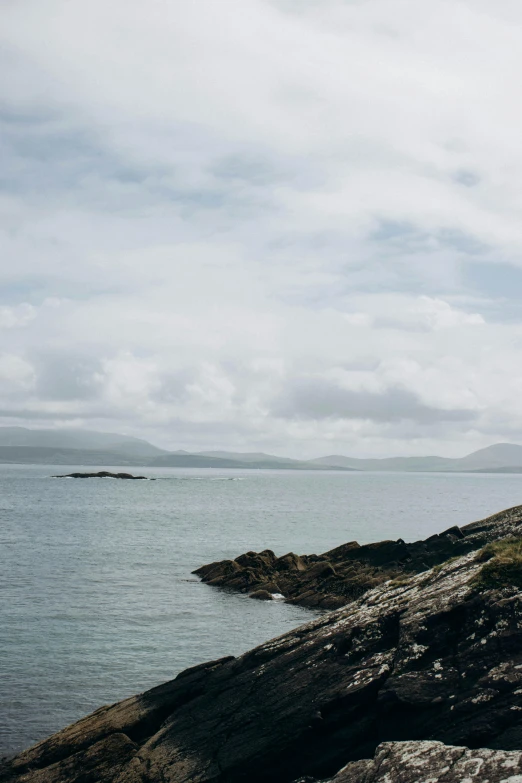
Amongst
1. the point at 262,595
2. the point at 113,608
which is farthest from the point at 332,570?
the point at 113,608

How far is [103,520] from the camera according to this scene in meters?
108

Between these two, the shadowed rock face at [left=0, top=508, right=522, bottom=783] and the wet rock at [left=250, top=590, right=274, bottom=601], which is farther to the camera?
the wet rock at [left=250, top=590, right=274, bottom=601]

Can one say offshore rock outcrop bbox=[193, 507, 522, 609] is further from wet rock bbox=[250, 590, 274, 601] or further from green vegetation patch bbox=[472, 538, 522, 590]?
green vegetation patch bbox=[472, 538, 522, 590]

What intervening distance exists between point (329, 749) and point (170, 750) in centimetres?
422

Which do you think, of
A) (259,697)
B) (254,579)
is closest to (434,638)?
(259,697)

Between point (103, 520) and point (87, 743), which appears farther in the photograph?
point (103, 520)

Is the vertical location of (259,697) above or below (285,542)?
above

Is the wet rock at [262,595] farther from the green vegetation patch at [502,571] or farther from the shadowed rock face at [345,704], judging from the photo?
the green vegetation patch at [502,571]

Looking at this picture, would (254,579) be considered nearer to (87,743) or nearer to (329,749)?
(87,743)

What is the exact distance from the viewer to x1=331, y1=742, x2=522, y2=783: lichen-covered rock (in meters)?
9.86

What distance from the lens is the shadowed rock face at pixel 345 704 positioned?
11.7 metres

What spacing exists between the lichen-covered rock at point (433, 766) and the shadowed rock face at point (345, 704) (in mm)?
32

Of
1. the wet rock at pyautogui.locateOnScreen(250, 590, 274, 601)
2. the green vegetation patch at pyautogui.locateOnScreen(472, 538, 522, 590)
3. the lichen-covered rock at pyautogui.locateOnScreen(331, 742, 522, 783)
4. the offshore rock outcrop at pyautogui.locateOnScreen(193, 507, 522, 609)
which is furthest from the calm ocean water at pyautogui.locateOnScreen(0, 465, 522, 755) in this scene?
the green vegetation patch at pyautogui.locateOnScreen(472, 538, 522, 590)

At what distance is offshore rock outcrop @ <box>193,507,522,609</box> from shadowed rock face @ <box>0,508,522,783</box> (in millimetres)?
26303
